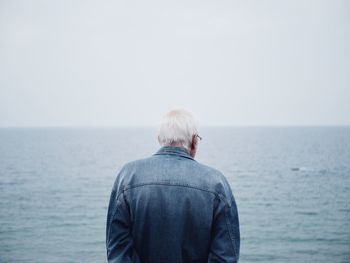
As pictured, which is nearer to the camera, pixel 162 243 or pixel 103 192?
pixel 162 243

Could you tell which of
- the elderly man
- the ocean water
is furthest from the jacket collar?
the ocean water

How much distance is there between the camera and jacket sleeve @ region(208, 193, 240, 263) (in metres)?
2.12

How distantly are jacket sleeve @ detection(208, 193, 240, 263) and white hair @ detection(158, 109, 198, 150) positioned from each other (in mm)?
428

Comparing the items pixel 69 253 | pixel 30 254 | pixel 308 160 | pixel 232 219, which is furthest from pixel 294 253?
pixel 308 160

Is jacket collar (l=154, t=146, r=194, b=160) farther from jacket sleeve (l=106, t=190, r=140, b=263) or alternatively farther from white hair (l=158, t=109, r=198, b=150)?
A: jacket sleeve (l=106, t=190, r=140, b=263)

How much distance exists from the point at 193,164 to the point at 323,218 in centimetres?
2453

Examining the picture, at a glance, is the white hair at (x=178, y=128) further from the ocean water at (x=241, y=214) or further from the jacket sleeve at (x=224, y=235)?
the ocean water at (x=241, y=214)

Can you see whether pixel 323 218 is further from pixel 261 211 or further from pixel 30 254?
pixel 30 254

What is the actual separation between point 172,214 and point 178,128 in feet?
1.73

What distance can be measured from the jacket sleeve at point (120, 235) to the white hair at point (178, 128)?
0.45 metres

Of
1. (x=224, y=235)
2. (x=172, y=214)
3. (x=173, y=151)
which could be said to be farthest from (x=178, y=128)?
(x=224, y=235)

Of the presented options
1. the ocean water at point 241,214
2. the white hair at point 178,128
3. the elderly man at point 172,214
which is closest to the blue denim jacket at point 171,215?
the elderly man at point 172,214

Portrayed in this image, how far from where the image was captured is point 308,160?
56.9 m

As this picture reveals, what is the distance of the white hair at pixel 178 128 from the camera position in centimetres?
224
